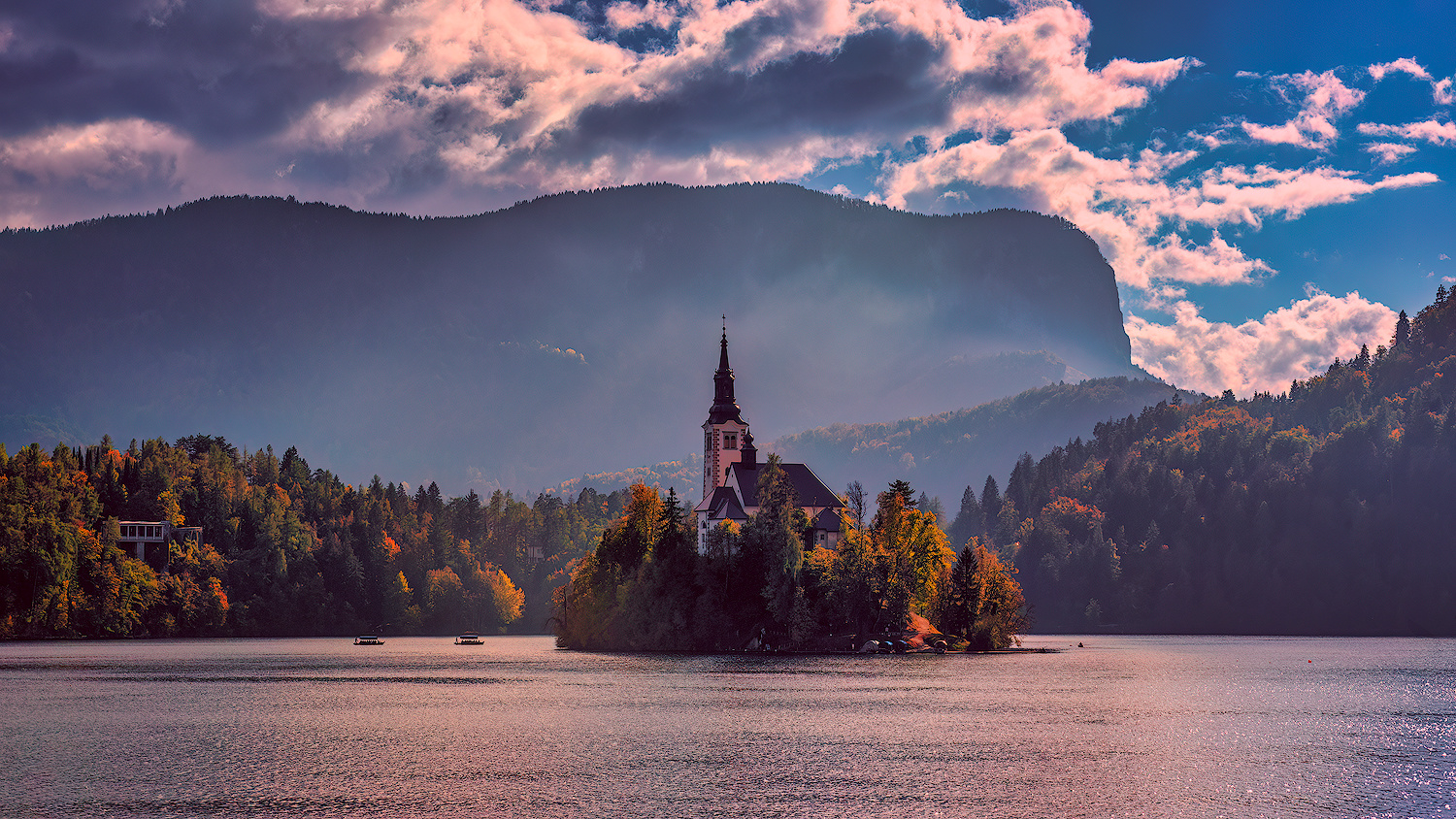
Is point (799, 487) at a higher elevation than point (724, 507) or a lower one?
higher

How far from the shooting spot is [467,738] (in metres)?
77.0

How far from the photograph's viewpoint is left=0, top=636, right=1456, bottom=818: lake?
55.9 meters

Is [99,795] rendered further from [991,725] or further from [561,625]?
[561,625]

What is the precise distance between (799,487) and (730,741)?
11263 centimetres

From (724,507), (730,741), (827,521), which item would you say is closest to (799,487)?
(827,521)

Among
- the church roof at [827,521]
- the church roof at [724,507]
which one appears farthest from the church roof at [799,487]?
the church roof at [827,521]

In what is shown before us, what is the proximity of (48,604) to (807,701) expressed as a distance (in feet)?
454

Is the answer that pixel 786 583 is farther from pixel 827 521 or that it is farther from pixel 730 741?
pixel 730 741

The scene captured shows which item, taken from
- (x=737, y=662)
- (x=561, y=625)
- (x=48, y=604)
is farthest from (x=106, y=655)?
(x=737, y=662)

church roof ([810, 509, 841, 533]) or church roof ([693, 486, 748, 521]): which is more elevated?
church roof ([693, 486, 748, 521])

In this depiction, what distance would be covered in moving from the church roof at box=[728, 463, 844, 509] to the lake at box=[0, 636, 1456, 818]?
1999 inches

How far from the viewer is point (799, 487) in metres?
187

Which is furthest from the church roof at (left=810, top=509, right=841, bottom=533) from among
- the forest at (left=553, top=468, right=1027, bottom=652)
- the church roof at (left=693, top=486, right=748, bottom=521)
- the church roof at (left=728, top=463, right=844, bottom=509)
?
the church roof at (left=693, top=486, right=748, bottom=521)

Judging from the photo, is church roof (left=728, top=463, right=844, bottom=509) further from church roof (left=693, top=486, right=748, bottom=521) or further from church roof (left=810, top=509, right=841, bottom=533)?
church roof (left=810, top=509, right=841, bottom=533)
